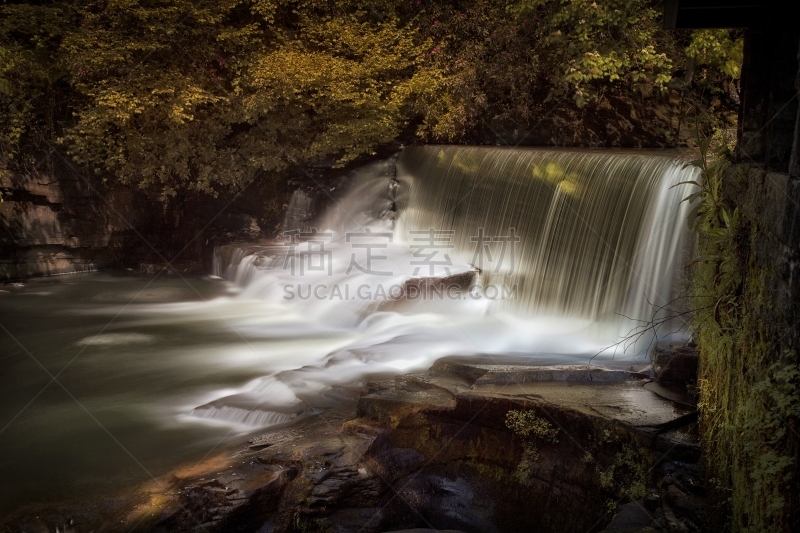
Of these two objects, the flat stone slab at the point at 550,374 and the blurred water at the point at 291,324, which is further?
the blurred water at the point at 291,324

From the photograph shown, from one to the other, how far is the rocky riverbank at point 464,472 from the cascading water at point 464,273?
133 cm

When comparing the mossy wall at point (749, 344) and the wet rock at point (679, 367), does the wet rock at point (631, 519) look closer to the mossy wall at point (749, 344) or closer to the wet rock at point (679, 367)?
the mossy wall at point (749, 344)

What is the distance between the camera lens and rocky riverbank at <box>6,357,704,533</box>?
464 centimetres

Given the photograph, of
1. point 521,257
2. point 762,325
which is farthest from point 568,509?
point 521,257

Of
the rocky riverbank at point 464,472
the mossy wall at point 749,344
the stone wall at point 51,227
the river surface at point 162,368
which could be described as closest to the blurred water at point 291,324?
the river surface at point 162,368

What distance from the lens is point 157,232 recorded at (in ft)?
46.4

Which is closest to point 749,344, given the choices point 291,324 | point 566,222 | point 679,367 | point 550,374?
point 679,367

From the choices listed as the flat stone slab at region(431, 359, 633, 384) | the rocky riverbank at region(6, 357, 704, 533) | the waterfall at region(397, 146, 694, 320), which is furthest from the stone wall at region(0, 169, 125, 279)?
the flat stone slab at region(431, 359, 633, 384)

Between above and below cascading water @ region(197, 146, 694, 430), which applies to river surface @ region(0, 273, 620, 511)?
below

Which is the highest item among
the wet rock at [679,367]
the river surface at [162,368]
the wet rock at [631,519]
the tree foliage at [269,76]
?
the tree foliage at [269,76]

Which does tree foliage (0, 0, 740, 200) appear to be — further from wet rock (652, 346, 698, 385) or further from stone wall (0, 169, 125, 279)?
wet rock (652, 346, 698, 385)

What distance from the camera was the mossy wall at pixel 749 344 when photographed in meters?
3.18

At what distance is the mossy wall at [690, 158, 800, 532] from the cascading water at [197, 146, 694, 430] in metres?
2.46

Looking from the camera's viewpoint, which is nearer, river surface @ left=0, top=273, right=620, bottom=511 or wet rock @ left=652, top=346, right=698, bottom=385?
wet rock @ left=652, top=346, right=698, bottom=385
